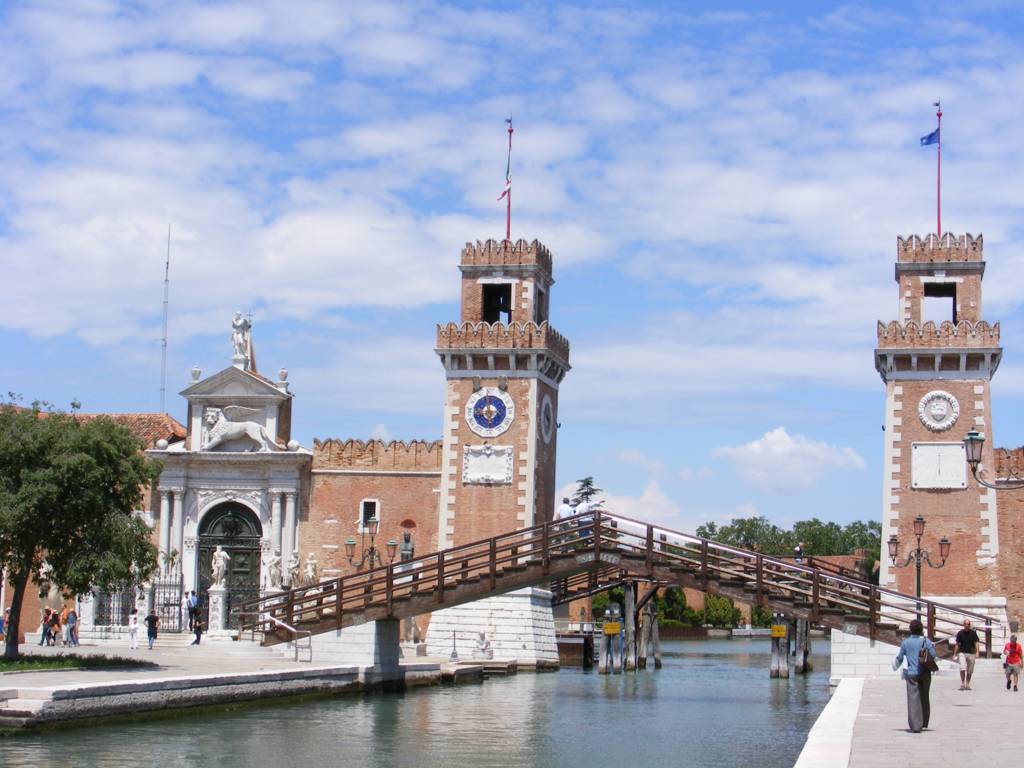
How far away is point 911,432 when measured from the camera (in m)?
42.4

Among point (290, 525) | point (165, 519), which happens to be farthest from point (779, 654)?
point (165, 519)

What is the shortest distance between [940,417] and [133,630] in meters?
22.3

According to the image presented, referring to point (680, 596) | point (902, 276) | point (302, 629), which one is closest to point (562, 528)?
point (302, 629)

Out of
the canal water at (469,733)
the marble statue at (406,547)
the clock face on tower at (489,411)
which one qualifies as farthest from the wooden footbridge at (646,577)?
the clock face on tower at (489,411)

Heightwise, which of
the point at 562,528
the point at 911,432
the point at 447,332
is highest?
the point at 447,332

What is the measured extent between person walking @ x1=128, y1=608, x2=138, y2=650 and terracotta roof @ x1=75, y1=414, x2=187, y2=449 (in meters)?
9.51

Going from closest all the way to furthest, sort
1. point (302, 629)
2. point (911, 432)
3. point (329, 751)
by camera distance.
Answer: point (329, 751)
point (302, 629)
point (911, 432)

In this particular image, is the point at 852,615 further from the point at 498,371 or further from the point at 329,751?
the point at 498,371

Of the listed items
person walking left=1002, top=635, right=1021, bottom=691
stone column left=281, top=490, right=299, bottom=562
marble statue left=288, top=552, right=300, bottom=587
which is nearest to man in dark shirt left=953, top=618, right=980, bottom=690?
person walking left=1002, top=635, right=1021, bottom=691

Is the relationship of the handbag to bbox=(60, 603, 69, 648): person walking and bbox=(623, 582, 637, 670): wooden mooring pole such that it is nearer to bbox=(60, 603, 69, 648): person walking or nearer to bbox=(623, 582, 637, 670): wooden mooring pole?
bbox=(60, 603, 69, 648): person walking

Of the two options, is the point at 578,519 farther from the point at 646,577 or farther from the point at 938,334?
the point at 938,334

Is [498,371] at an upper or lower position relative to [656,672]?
upper

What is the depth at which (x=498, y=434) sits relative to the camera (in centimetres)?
4594

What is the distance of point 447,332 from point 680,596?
2122 inches
